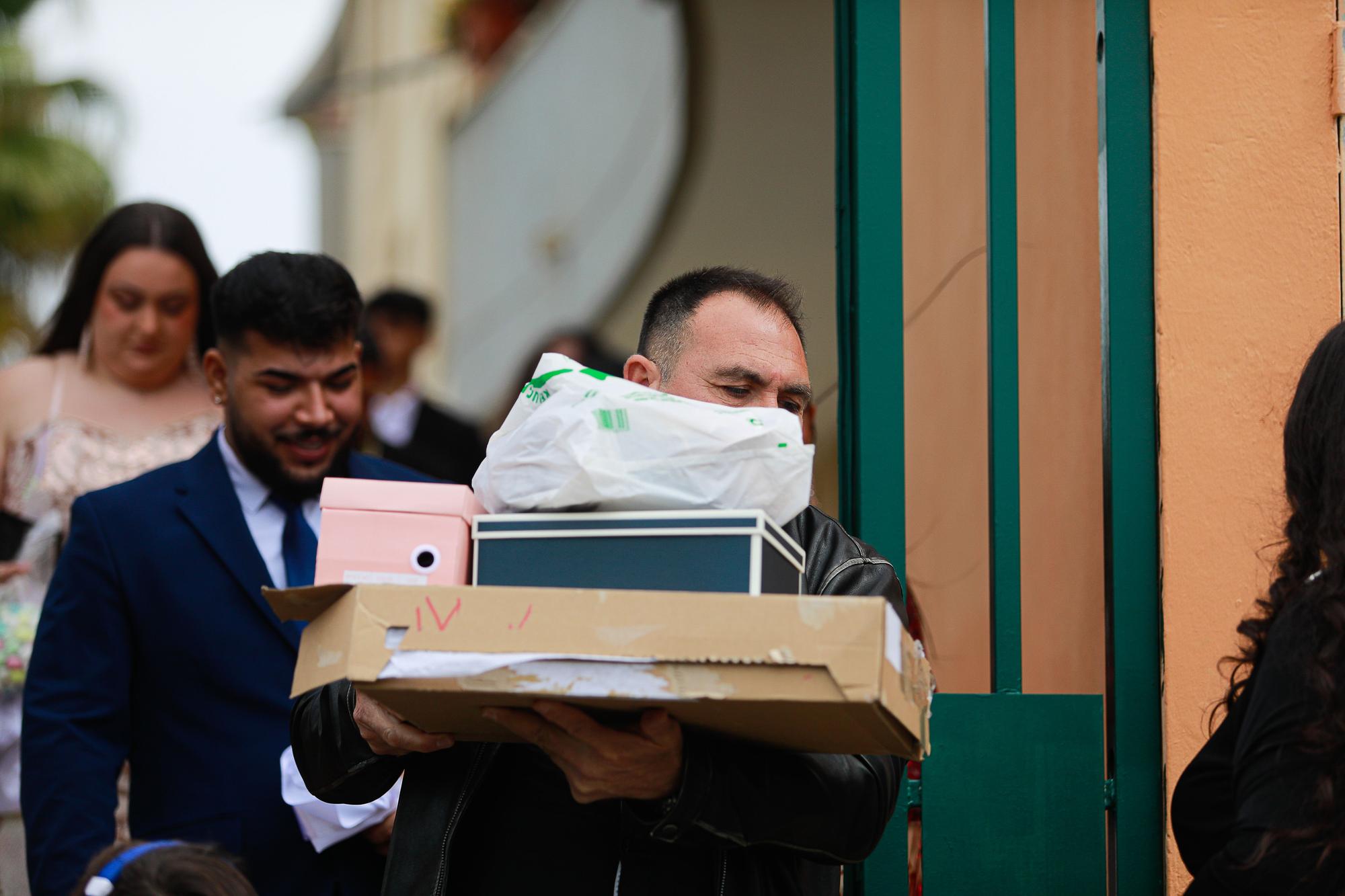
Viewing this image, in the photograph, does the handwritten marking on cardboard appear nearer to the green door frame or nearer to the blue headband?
the blue headband

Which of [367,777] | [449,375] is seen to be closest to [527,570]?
[367,777]

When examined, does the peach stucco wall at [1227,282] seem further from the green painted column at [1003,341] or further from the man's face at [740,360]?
the man's face at [740,360]

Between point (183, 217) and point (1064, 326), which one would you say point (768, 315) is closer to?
point (1064, 326)

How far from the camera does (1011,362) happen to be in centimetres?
309

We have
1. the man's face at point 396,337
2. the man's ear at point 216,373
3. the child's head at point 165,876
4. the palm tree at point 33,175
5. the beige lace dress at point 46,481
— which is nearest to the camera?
the child's head at point 165,876

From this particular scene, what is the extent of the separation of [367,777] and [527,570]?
1.76 ft

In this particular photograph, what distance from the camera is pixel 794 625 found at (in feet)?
5.33

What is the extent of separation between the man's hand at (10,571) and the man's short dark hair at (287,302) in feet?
2.74

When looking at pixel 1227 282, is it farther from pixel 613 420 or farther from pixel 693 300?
pixel 613 420

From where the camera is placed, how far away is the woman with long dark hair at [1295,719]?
184 cm

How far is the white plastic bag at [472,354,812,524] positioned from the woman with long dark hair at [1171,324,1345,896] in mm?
672

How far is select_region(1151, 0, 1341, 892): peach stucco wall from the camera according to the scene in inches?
115

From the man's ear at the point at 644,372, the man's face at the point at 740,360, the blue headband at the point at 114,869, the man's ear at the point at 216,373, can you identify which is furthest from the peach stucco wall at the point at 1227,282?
the man's ear at the point at 216,373

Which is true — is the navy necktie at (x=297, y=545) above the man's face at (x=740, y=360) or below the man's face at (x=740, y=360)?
below
